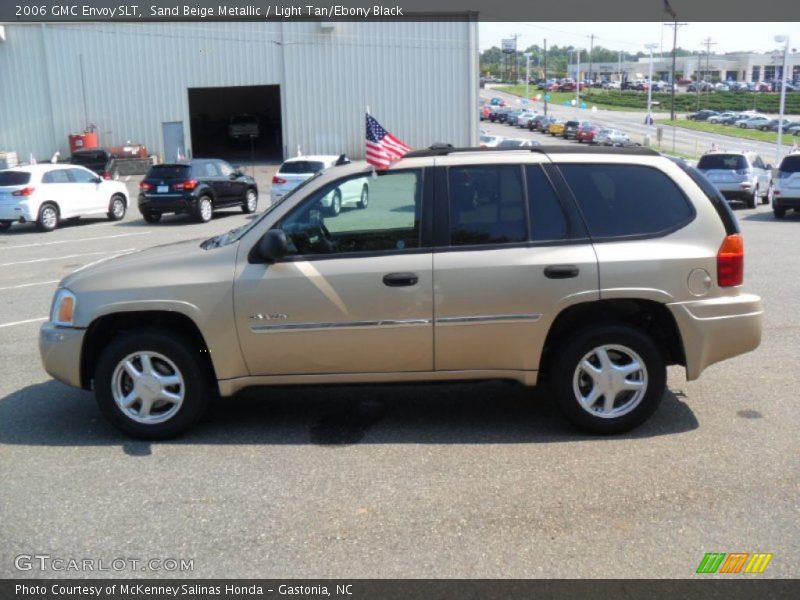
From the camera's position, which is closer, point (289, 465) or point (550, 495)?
point (550, 495)

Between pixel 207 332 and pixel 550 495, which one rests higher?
pixel 207 332

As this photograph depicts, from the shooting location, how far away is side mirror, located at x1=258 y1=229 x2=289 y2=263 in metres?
5.70

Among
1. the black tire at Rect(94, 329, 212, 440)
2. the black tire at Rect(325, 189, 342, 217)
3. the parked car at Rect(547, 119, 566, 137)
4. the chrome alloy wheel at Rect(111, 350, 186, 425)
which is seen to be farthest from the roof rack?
the parked car at Rect(547, 119, 566, 137)

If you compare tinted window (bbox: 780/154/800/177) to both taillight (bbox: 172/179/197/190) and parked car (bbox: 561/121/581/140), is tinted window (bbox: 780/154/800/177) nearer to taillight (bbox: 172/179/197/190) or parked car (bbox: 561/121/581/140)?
taillight (bbox: 172/179/197/190)

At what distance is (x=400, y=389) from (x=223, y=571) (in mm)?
3171

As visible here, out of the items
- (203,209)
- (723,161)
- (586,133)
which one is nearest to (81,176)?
(203,209)

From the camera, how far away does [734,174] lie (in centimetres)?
2486

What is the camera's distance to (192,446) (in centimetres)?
588

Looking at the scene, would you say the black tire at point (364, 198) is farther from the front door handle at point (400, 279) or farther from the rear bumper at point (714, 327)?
the rear bumper at point (714, 327)

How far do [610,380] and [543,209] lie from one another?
47.6 inches

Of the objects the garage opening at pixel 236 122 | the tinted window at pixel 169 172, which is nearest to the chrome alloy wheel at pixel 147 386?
the tinted window at pixel 169 172

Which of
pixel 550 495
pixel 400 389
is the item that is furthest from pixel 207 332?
pixel 550 495

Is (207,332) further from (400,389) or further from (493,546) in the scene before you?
(493,546)
